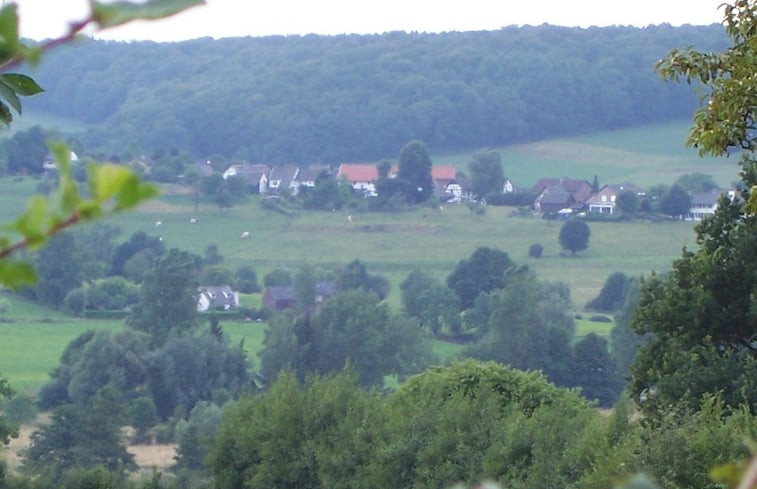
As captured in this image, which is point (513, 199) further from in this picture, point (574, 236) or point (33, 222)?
point (33, 222)

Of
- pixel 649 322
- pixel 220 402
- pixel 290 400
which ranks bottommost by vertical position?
pixel 220 402

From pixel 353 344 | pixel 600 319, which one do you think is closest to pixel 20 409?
pixel 353 344

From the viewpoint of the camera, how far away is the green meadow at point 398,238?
5866 cm

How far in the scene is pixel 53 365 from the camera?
45406 mm

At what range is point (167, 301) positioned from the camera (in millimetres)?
52000

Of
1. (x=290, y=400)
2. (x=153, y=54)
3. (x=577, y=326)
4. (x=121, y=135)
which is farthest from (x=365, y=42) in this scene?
(x=290, y=400)

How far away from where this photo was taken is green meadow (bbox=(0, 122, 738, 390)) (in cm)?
5866

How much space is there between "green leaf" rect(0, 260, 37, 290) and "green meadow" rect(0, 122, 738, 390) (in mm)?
50239

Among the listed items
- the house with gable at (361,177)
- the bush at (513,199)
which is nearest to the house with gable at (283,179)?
the house with gable at (361,177)

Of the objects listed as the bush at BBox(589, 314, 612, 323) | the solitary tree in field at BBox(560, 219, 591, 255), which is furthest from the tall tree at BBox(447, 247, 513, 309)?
the solitary tree in field at BBox(560, 219, 591, 255)

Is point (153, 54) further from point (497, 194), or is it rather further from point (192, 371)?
point (192, 371)

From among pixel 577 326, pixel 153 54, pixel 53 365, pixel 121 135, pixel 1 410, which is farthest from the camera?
pixel 153 54

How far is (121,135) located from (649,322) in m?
83.5

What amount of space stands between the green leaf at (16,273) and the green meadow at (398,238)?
50239mm
